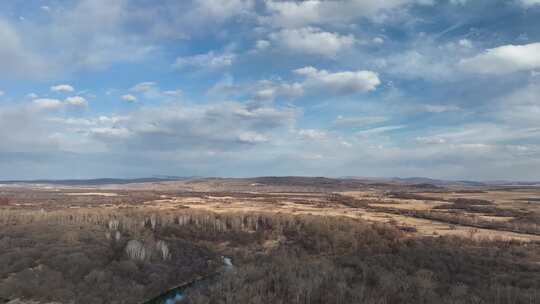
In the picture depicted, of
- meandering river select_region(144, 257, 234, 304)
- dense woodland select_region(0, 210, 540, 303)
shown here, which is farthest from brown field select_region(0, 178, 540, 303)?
A: meandering river select_region(144, 257, 234, 304)

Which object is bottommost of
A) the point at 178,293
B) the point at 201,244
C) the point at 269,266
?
the point at 178,293

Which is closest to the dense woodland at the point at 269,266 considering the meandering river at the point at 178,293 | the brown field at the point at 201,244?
the brown field at the point at 201,244

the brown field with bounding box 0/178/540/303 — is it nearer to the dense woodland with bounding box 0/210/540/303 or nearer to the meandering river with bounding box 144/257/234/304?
the dense woodland with bounding box 0/210/540/303

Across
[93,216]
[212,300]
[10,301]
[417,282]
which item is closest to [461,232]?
[417,282]

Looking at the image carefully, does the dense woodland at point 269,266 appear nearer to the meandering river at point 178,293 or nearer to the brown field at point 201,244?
the brown field at point 201,244

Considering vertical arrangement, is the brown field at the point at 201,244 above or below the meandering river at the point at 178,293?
above

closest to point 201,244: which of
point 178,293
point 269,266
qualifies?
point 178,293

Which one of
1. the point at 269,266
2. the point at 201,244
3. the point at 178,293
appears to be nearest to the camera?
the point at 178,293

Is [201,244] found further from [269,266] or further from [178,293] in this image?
[269,266]
